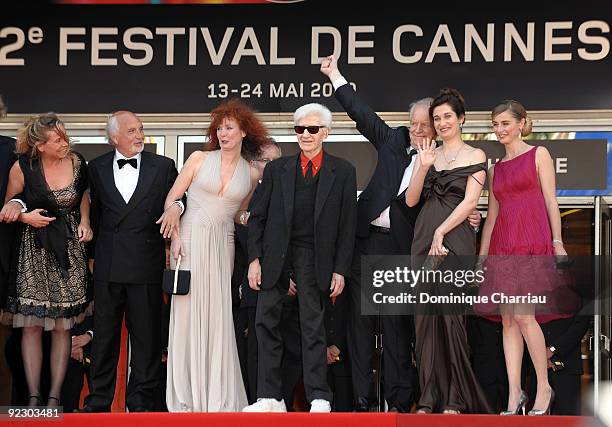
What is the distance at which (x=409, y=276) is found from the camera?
24.7 ft

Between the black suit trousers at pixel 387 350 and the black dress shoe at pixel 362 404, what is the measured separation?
0.02m

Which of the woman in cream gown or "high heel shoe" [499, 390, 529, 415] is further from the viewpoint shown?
the woman in cream gown

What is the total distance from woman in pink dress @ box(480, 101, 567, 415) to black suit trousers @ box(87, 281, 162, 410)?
1928 millimetres

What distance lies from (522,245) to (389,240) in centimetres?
77

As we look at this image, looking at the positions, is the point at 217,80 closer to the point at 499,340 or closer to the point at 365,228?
the point at 365,228

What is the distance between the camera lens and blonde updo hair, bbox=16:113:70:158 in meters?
7.79

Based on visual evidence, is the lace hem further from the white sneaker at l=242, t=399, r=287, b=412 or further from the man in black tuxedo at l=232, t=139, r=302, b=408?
the white sneaker at l=242, t=399, r=287, b=412

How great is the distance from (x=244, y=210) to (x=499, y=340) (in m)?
1.68

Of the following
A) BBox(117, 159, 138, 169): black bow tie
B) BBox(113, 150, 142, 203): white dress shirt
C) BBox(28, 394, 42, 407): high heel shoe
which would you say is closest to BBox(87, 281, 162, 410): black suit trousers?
BBox(28, 394, 42, 407): high heel shoe

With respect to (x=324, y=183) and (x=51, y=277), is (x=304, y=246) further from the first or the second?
(x=51, y=277)

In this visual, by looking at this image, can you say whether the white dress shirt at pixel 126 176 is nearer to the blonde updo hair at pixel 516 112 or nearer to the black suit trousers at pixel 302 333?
the black suit trousers at pixel 302 333

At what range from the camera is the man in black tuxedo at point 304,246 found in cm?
740

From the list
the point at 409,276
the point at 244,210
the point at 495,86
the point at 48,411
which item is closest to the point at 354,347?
the point at 409,276

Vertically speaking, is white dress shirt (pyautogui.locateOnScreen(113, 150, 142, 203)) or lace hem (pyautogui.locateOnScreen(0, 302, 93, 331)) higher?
white dress shirt (pyautogui.locateOnScreen(113, 150, 142, 203))
